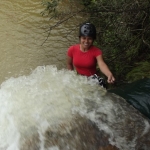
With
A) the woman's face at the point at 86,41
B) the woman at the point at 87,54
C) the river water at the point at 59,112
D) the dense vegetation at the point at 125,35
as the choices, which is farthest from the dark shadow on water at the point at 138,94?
the dense vegetation at the point at 125,35

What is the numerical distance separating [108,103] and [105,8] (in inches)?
92.5

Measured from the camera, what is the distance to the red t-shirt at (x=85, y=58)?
3.64 m

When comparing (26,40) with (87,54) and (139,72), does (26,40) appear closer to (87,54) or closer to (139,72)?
(139,72)

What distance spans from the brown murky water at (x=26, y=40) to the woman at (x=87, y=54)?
2418 mm

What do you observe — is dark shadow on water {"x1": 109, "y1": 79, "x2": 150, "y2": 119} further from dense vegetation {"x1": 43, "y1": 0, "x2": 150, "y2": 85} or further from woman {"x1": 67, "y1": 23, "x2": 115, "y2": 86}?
dense vegetation {"x1": 43, "y1": 0, "x2": 150, "y2": 85}

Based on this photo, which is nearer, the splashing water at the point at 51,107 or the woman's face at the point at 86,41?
the splashing water at the point at 51,107

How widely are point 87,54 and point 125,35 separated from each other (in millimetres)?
1494

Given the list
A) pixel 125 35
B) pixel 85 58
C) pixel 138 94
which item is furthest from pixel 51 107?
pixel 125 35

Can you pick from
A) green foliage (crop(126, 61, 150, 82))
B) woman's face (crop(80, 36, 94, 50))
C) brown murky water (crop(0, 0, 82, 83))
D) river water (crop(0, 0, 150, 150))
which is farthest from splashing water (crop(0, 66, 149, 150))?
brown murky water (crop(0, 0, 82, 83))

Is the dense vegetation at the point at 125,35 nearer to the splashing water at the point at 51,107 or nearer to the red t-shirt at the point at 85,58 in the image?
the red t-shirt at the point at 85,58

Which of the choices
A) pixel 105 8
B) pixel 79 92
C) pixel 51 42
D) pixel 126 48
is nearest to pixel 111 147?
pixel 79 92

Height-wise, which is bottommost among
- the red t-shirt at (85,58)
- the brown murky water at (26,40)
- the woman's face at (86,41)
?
the brown murky water at (26,40)

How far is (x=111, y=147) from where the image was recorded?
9.33ft

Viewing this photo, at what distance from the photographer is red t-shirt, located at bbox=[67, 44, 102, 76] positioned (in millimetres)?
3643
